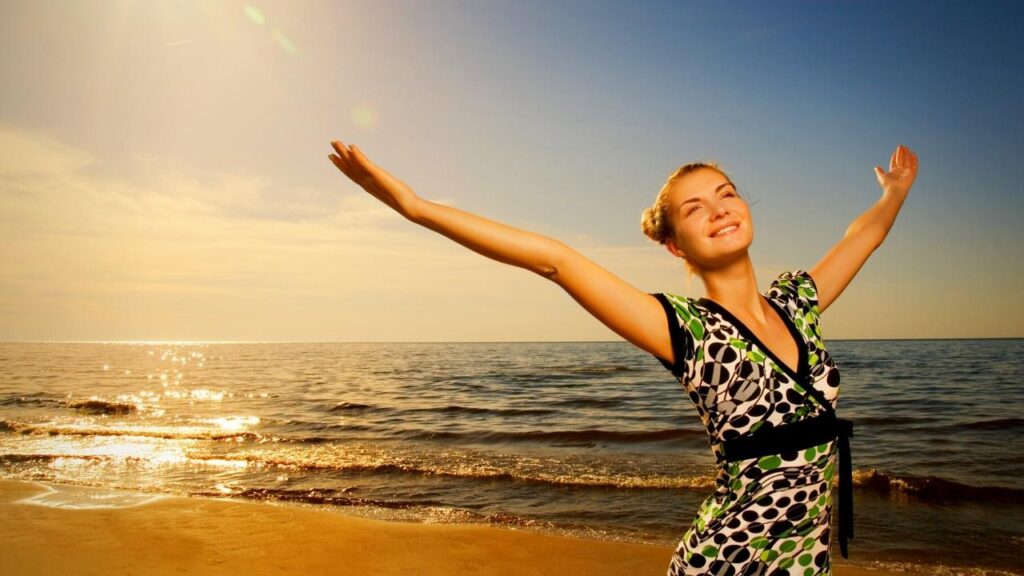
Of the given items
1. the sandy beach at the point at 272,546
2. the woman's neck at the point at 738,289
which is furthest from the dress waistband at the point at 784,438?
the sandy beach at the point at 272,546

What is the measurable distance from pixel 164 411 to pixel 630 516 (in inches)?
745

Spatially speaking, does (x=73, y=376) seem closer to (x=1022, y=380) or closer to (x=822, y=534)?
(x=822, y=534)

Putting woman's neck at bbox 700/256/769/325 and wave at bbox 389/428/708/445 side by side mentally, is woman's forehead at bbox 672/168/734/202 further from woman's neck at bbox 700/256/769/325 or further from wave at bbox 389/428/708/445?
wave at bbox 389/428/708/445

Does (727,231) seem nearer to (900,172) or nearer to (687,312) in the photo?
(687,312)

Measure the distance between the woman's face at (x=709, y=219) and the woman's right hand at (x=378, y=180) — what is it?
0.97m

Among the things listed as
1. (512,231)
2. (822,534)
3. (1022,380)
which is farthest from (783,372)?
(1022,380)

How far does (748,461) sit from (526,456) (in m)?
11.7

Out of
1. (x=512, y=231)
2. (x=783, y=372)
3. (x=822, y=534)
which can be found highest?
(x=512, y=231)

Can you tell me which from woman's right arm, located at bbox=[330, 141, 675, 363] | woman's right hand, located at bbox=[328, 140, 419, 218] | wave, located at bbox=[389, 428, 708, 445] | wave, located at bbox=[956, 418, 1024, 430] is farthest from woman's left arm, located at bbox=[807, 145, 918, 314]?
wave, located at bbox=[956, 418, 1024, 430]

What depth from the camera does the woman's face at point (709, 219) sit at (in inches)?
82.2

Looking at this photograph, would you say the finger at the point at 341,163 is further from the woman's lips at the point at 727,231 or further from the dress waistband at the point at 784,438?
the dress waistband at the point at 784,438

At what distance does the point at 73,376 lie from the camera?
121 feet

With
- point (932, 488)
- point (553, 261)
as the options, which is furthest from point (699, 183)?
point (932, 488)

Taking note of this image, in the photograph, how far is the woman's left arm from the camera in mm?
2600
